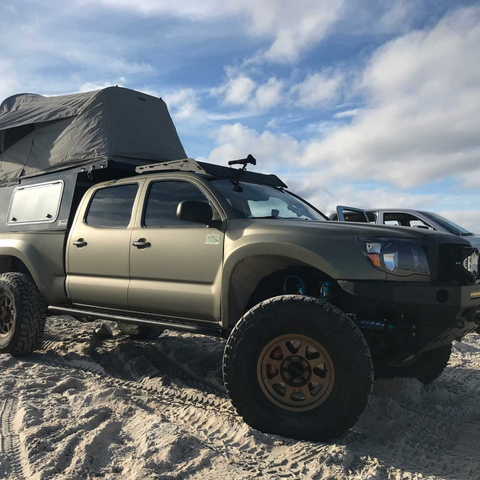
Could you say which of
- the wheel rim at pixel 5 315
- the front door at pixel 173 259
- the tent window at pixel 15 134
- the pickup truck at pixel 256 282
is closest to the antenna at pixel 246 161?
the pickup truck at pixel 256 282

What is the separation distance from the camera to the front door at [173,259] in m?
3.74

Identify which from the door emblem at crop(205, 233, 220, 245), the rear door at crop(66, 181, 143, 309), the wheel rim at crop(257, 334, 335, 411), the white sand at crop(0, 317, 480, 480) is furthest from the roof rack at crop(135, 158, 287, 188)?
the white sand at crop(0, 317, 480, 480)

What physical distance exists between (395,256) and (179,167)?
81.4 inches

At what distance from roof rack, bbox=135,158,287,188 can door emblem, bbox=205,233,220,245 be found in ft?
2.19

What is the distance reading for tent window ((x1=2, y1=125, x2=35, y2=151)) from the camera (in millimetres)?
6530

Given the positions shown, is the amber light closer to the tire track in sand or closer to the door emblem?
the door emblem

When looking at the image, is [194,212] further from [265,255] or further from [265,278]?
[265,278]

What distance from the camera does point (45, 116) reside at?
6.41 m

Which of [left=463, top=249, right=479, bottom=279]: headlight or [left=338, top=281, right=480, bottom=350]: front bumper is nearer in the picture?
[left=338, top=281, right=480, bottom=350]: front bumper

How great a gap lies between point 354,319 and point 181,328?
1.34 metres

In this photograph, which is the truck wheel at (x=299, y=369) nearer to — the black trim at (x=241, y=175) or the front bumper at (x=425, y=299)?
the front bumper at (x=425, y=299)

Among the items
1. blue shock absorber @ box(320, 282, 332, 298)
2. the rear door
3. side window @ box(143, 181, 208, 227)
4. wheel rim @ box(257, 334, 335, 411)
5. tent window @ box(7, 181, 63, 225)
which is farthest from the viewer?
tent window @ box(7, 181, 63, 225)

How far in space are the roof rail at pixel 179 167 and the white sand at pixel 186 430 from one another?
1.91m

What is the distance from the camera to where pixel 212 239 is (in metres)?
3.73
